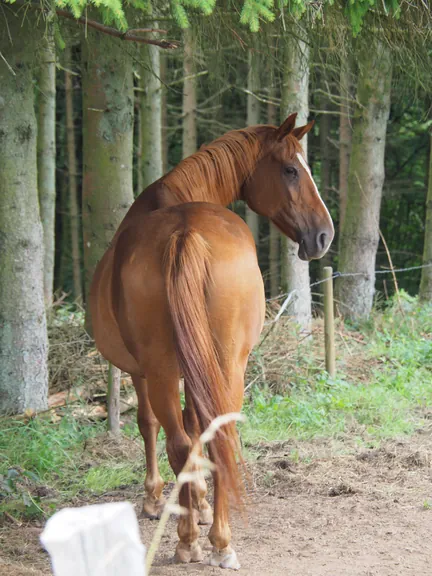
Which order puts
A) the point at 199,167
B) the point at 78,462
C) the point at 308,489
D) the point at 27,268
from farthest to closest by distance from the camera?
the point at 27,268 → the point at 78,462 → the point at 308,489 → the point at 199,167

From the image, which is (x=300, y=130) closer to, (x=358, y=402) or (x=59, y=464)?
(x=59, y=464)

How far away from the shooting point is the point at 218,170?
14.3 feet

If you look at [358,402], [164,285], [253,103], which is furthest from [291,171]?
[253,103]

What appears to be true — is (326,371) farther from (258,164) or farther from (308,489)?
(258,164)

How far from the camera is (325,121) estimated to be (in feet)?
55.3

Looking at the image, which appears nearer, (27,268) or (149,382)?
(149,382)

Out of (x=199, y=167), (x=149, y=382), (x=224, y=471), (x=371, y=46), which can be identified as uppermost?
(x=371, y=46)

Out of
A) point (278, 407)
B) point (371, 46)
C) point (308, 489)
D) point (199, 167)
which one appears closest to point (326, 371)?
point (278, 407)

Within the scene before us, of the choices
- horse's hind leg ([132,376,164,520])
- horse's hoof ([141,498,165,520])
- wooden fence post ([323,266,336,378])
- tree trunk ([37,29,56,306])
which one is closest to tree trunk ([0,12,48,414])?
horse's hind leg ([132,376,164,520])

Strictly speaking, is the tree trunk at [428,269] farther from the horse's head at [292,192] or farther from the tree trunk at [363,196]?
the horse's head at [292,192]

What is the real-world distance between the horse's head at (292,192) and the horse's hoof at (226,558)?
175 centimetres

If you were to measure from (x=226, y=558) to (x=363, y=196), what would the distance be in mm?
7456

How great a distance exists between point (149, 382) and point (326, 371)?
4.09 metres

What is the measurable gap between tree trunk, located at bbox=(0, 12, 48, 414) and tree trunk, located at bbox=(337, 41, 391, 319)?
5.26 metres
